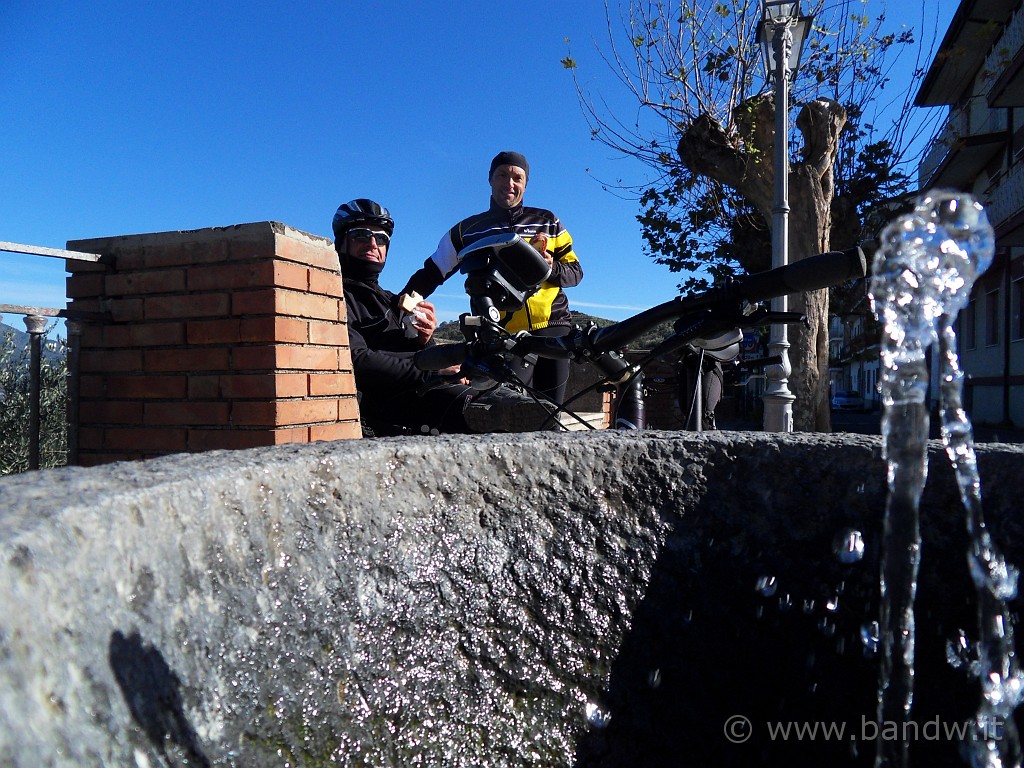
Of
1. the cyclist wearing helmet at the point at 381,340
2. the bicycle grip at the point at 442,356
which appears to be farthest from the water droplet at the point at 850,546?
the cyclist wearing helmet at the point at 381,340

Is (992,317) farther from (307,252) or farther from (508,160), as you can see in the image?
(307,252)

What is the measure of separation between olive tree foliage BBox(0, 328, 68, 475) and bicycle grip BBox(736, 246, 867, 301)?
241cm

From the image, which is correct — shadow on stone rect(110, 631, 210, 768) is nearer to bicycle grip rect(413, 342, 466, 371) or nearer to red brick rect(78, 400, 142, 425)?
bicycle grip rect(413, 342, 466, 371)

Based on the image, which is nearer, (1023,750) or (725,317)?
(1023,750)

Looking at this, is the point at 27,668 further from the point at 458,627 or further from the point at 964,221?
the point at 964,221

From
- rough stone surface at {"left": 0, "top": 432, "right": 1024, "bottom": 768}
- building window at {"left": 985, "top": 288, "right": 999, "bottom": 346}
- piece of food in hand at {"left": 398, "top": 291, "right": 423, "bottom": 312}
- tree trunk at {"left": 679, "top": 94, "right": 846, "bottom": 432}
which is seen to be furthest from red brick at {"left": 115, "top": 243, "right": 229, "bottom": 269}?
building window at {"left": 985, "top": 288, "right": 999, "bottom": 346}

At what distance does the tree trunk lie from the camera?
29.8 feet

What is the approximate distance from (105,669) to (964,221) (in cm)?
138

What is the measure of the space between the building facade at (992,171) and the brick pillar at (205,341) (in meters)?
15.7

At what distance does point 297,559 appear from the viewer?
1.00m

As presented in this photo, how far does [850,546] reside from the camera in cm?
130

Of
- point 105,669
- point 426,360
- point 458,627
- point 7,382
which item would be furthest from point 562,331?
point 105,669

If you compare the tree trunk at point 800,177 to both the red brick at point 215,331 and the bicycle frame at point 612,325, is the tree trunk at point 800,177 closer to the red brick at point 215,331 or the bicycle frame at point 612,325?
the bicycle frame at point 612,325

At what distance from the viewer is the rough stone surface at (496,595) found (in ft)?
2.58
